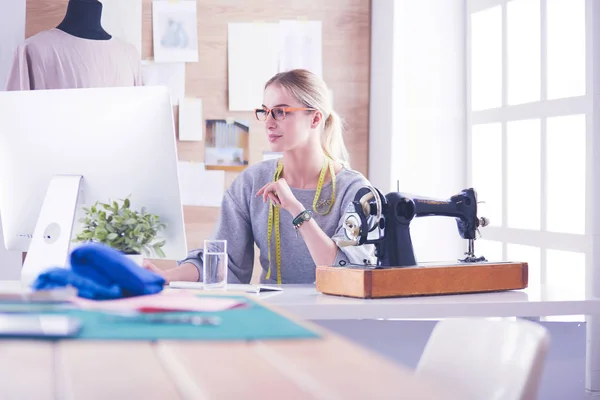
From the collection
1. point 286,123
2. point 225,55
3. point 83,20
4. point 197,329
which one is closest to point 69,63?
point 83,20

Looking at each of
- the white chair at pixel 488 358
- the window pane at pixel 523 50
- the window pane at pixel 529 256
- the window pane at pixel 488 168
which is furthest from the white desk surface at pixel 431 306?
the window pane at pixel 488 168

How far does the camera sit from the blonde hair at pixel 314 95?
249 centimetres

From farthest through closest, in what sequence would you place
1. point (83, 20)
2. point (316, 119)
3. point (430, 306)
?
point (83, 20)
point (316, 119)
point (430, 306)

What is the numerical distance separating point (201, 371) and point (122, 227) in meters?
1.30

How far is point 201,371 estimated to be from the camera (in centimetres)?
62

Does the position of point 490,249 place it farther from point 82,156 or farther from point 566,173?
point 82,156

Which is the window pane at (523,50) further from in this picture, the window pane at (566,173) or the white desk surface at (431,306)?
the white desk surface at (431,306)

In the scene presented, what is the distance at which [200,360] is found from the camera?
66cm

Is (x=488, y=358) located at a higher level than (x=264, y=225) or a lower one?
lower

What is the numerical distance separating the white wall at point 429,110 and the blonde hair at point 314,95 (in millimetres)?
770

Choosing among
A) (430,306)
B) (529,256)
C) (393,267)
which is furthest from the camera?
(529,256)

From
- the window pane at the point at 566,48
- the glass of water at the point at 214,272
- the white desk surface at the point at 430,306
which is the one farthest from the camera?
the window pane at the point at 566,48

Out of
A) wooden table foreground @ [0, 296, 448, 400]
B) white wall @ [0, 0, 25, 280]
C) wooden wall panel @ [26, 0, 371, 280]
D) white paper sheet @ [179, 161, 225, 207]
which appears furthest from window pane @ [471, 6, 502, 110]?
wooden table foreground @ [0, 296, 448, 400]

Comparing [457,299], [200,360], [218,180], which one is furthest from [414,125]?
[200,360]
